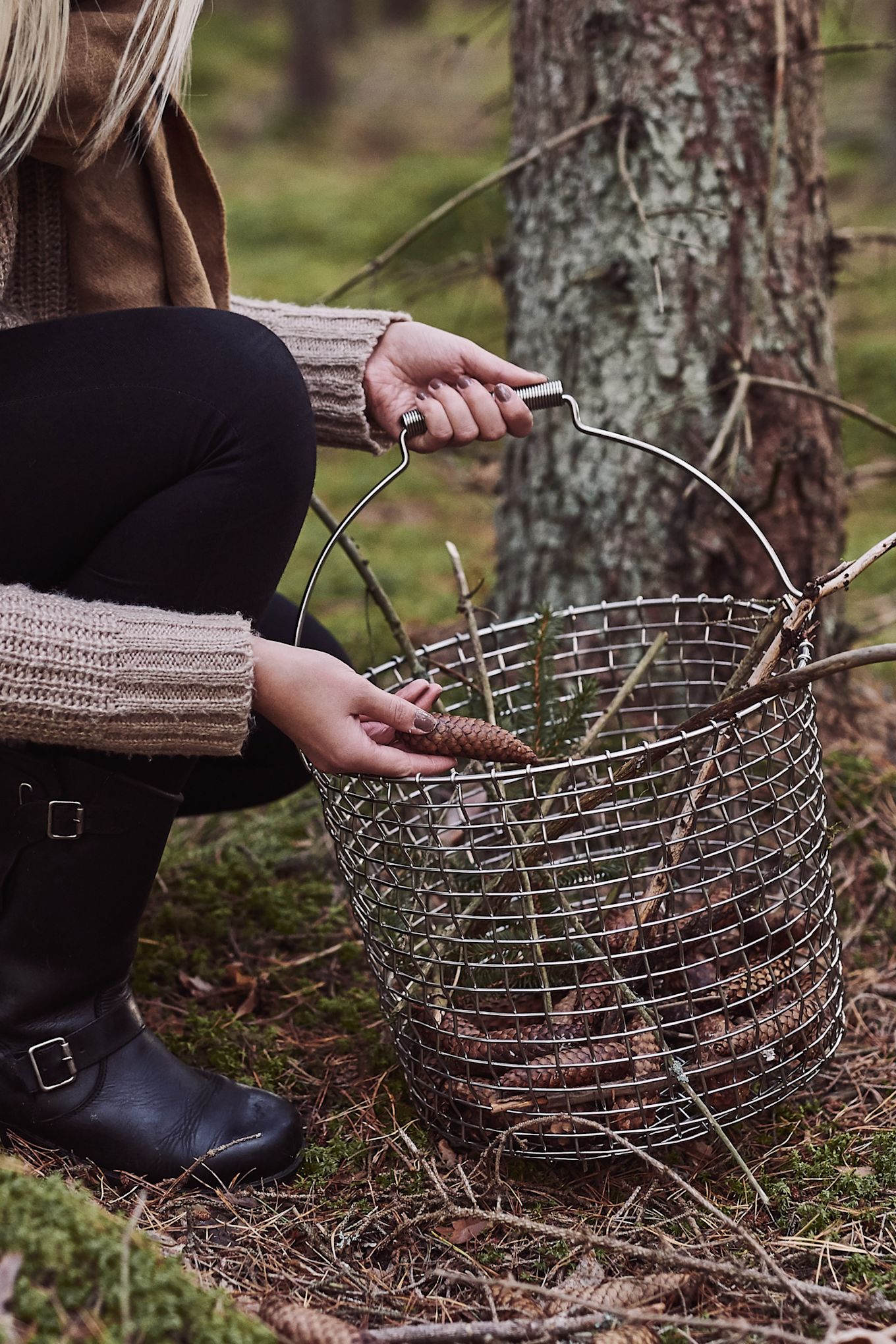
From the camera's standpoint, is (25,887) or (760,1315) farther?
(25,887)

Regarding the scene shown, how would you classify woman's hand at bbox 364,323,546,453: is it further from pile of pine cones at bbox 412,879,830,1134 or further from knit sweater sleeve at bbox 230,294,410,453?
pile of pine cones at bbox 412,879,830,1134

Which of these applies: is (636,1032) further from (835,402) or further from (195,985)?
(835,402)

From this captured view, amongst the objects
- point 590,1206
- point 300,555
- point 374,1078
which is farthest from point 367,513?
point 590,1206

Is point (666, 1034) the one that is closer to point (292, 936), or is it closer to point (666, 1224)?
point (666, 1224)

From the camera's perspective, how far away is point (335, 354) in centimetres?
148

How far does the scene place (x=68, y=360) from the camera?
1.20 m

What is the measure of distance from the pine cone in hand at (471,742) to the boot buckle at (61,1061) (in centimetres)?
51

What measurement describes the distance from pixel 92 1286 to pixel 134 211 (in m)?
1.08

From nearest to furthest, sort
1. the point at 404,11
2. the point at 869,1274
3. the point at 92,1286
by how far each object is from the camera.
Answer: the point at 92,1286
the point at 869,1274
the point at 404,11


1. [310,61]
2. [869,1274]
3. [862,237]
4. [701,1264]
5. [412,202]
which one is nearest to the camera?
[701,1264]

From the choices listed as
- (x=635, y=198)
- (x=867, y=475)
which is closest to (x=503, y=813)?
(x=635, y=198)

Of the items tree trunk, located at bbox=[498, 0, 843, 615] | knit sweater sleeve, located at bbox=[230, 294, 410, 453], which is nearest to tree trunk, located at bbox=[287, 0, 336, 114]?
tree trunk, located at bbox=[498, 0, 843, 615]

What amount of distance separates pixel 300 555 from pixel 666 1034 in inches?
95.1

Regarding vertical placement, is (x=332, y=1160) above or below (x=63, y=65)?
below
